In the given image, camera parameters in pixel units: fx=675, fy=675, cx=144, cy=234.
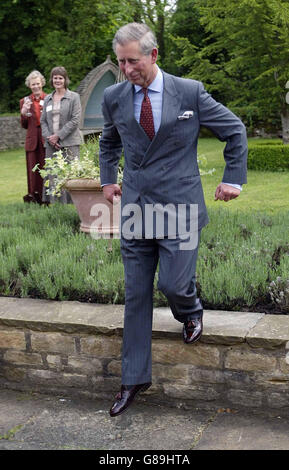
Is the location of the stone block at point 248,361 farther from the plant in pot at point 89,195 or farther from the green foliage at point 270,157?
the green foliage at point 270,157

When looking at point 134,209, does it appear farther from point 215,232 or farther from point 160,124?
point 215,232

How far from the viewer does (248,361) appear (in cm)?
385

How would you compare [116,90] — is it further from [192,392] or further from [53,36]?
[53,36]

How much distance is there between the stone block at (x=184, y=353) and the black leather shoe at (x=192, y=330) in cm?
8

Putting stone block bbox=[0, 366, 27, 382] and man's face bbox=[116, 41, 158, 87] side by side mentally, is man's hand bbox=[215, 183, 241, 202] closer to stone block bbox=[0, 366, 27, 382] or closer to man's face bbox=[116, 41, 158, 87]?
man's face bbox=[116, 41, 158, 87]

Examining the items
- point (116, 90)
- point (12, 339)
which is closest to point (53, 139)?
point (12, 339)

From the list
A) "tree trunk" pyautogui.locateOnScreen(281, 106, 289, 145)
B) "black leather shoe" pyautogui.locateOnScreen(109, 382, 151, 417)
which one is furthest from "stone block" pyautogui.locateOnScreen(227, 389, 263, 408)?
"tree trunk" pyautogui.locateOnScreen(281, 106, 289, 145)

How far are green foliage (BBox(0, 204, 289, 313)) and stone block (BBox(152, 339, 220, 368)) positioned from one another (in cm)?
53

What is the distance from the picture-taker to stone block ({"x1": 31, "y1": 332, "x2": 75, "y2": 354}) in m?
4.31

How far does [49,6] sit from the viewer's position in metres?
28.5

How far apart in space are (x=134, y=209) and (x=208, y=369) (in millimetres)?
1059

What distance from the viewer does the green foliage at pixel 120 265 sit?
4535mm

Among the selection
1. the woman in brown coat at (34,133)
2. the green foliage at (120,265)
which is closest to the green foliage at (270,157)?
the woman in brown coat at (34,133)

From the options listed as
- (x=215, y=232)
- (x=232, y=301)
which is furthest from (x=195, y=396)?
(x=215, y=232)
